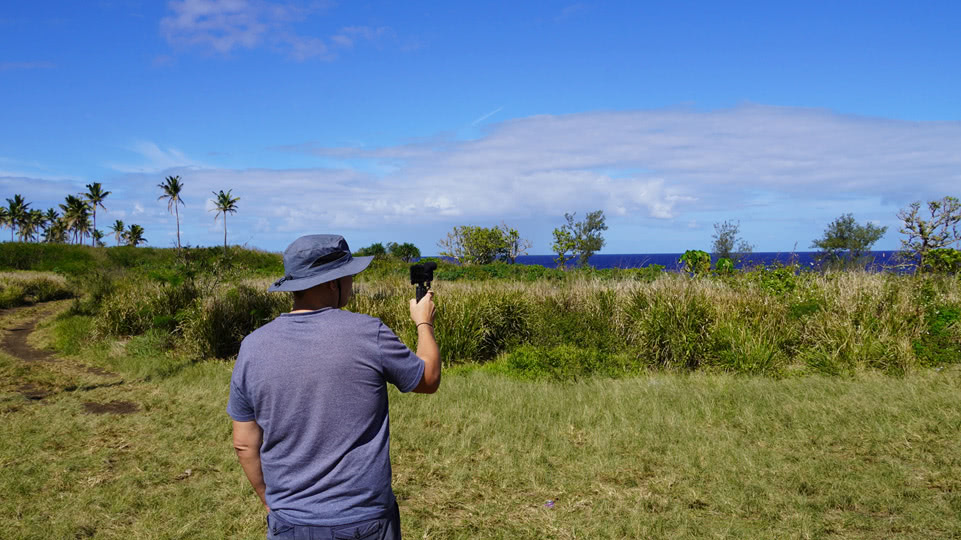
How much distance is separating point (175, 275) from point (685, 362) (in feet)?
33.6

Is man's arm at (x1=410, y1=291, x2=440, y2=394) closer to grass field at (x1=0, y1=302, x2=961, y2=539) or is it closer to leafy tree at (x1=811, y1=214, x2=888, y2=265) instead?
grass field at (x1=0, y1=302, x2=961, y2=539)

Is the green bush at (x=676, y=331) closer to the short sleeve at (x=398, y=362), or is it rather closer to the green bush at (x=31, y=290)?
the short sleeve at (x=398, y=362)

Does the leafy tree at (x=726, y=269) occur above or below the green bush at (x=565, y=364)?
above

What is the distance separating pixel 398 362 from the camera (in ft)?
6.70

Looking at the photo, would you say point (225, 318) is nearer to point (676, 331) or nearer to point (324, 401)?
point (676, 331)

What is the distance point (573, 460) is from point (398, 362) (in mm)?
4230

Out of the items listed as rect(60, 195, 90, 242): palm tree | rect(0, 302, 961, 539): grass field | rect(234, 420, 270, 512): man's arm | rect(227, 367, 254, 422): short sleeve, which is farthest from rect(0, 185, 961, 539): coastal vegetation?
rect(60, 195, 90, 242): palm tree

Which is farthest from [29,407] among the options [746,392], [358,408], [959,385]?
[959,385]

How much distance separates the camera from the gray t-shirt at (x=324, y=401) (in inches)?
77.9

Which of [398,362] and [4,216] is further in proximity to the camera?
[4,216]

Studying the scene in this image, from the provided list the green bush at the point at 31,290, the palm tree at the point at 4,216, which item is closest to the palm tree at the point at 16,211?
the palm tree at the point at 4,216

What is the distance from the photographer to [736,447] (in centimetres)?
604

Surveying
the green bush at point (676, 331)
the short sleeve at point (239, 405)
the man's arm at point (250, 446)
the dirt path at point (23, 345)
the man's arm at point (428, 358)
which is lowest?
the dirt path at point (23, 345)

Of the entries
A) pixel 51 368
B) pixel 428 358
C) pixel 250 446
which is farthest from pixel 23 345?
pixel 428 358
